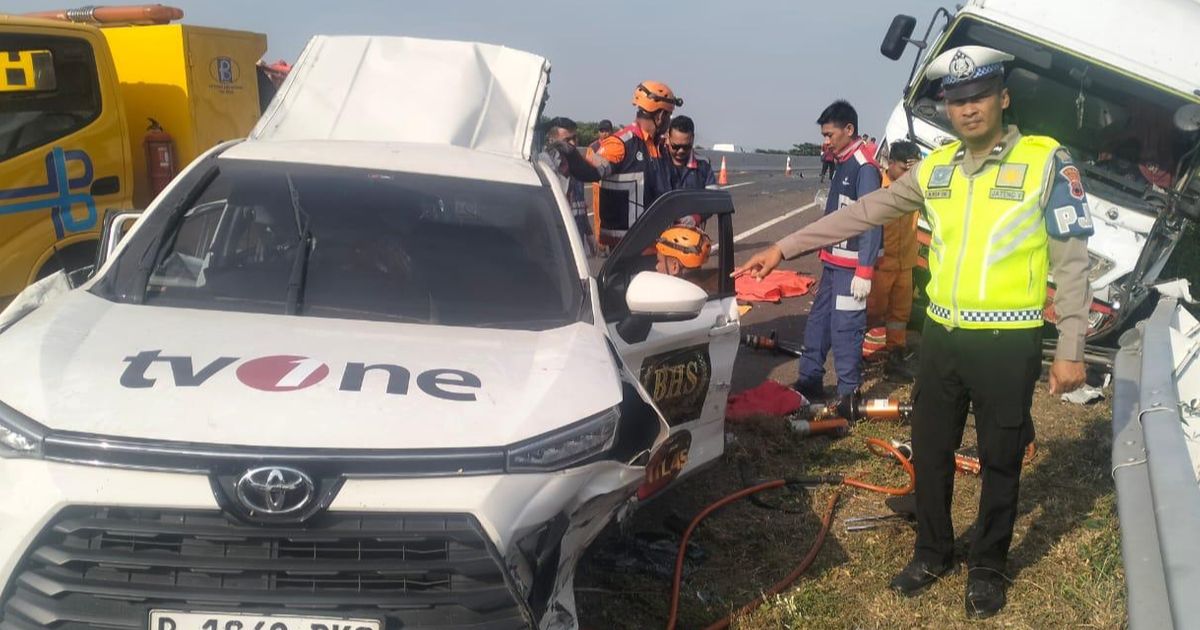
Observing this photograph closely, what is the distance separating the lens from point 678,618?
400 cm

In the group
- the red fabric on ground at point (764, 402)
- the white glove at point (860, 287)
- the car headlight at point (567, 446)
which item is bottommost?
the red fabric on ground at point (764, 402)

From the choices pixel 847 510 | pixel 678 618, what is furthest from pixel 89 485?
pixel 847 510

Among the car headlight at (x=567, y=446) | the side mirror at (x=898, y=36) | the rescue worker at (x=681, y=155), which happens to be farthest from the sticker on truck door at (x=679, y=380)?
the side mirror at (x=898, y=36)

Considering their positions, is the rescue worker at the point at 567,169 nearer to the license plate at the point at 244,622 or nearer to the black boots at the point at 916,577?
the black boots at the point at 916,577

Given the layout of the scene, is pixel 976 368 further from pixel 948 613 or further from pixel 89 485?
pixel 89 485

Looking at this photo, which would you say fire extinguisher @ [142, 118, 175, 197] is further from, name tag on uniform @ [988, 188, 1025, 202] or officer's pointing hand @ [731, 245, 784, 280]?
name tag on uniform @ [988, 188, 1025, 202]

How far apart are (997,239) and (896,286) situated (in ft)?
13.7

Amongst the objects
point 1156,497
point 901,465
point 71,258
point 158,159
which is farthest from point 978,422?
point 158,159

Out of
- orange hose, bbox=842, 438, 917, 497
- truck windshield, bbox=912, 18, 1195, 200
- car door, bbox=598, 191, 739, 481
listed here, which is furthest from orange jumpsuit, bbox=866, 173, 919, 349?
car door, bbox=598, 191, 739, 481

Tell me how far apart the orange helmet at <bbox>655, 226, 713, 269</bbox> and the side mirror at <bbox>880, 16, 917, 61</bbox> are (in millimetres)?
3538

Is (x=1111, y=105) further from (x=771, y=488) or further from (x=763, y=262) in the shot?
(x=763, y=262)

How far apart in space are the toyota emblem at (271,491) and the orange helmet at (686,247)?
13.2 ft

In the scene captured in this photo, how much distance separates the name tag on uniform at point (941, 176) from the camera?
4.06 meters

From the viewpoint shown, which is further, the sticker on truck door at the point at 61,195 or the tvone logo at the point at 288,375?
the sticker on truck door at the point at 61,195
